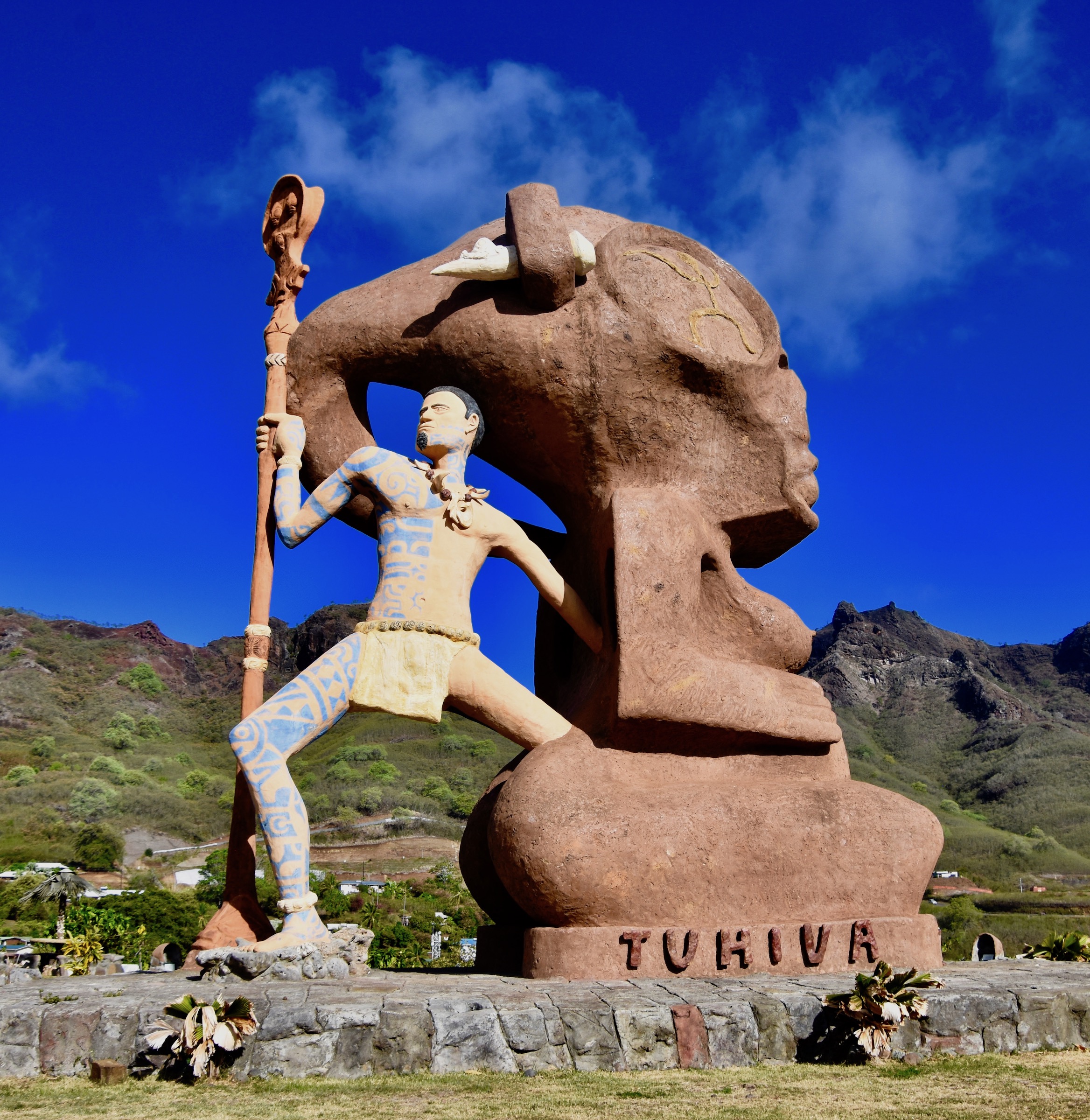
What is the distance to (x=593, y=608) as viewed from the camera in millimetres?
6898

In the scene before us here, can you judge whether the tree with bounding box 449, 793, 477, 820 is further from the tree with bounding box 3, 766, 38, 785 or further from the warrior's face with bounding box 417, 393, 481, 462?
the warrior's face with bounding box 417, 393, 481, 462

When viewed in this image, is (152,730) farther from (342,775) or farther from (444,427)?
(444,427)

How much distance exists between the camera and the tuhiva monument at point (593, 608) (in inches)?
218

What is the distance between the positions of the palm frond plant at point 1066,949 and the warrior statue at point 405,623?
3.95 meters

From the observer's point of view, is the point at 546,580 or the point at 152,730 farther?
the point at 152,730

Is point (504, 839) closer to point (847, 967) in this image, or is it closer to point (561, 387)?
point (847, 967)

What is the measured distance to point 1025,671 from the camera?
6644 cm

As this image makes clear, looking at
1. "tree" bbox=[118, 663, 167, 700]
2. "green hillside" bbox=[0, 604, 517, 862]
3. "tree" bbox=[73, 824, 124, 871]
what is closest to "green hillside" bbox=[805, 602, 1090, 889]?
"green hillside" bbox=[0, 604, 517, 862]

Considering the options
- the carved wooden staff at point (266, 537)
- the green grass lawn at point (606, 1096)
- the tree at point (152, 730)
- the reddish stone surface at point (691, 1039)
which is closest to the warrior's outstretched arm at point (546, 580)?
the carved wooden staff at point (266, 537)

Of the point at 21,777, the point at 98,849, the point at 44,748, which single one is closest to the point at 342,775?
the point at 21,777

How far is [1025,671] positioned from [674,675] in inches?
2636

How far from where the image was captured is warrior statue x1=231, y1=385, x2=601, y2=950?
5484 millimetres

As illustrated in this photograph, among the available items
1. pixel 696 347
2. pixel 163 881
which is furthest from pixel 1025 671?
pixel 696 347

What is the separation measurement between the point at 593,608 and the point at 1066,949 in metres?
4.07
